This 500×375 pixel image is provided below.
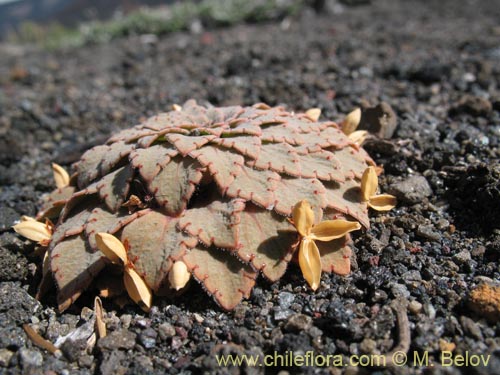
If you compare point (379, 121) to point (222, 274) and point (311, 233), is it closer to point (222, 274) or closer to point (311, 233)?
point (311, 233)

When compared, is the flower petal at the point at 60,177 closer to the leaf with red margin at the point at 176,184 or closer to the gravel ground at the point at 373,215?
the gravel ground at the point at 373,215

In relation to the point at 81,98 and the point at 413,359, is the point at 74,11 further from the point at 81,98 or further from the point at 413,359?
the point at 413,359

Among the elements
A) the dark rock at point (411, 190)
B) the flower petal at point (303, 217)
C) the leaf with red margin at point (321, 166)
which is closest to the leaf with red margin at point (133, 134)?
the leaf with red margin at point (321, 166)

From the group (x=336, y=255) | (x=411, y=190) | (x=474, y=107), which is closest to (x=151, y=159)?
(x=336, y=255)

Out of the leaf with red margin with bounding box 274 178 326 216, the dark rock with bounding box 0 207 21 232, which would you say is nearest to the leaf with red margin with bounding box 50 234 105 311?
the dark rock with bounding box 0 207 21 232

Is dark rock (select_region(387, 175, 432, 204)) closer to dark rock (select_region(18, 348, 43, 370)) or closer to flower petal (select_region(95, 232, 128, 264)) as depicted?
flower petal (select_region(95, 232, 128, 264))
